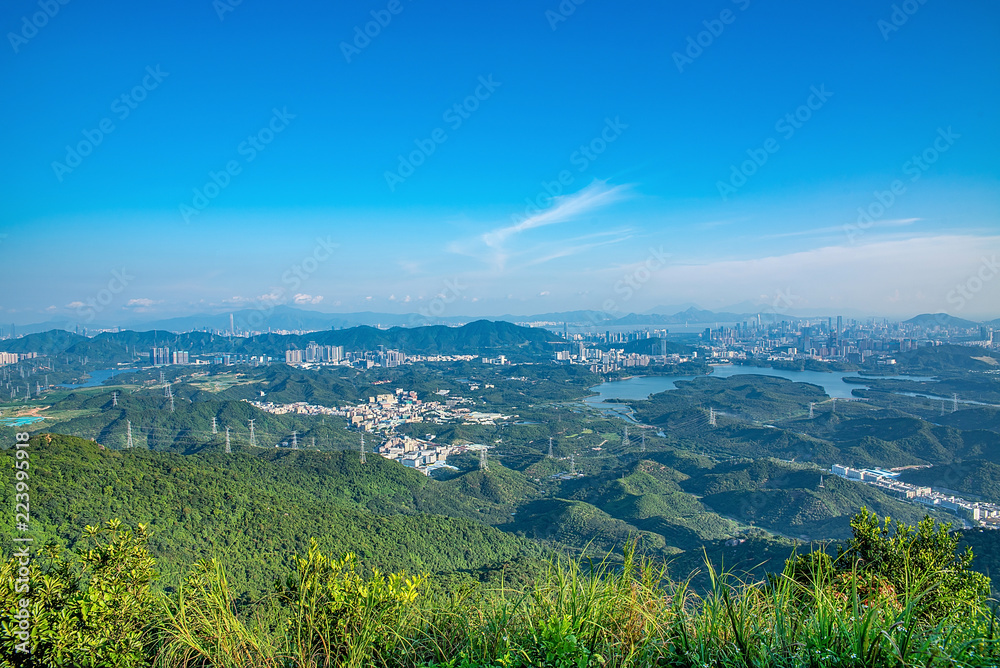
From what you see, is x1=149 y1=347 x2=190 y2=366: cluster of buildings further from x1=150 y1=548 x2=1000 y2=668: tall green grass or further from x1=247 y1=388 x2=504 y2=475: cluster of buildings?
x1=150 y1=548 x2=1000 y2=668: tall green grass

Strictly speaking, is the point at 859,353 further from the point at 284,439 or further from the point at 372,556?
the point at 372,556

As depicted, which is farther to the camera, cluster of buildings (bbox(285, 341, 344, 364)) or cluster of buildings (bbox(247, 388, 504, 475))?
cluster of buildings (bbox(285, 341, 344, 364))

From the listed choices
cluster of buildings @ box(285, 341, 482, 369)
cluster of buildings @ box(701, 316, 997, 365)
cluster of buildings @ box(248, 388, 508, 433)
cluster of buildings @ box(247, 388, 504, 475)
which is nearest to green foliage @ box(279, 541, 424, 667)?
cluster of buildings @ box(247, 388, 504, 475)

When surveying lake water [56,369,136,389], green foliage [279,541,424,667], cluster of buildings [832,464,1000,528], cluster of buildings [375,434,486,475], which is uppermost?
green foliage [279,541,424,667]

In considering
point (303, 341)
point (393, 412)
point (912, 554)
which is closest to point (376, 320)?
point (303, 341)

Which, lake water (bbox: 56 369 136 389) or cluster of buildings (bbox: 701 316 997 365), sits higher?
cluster of buildings (bbox: 701 316 997 365)

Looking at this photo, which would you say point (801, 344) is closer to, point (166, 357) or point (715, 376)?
point (715, 376)

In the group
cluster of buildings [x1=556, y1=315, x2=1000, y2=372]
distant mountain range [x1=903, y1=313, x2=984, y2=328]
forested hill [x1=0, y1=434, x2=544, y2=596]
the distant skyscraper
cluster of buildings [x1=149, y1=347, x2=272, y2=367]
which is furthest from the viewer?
distant mountain range [x1=903, y1=313, x2=984, y2=328]

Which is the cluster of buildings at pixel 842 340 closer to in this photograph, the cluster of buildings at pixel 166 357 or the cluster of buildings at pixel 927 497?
the cluster of buildings at pixel 927 497
